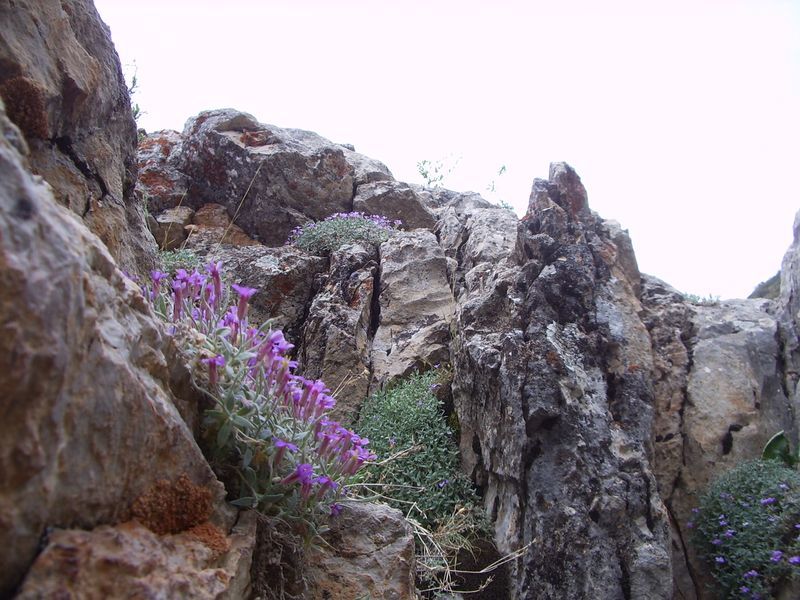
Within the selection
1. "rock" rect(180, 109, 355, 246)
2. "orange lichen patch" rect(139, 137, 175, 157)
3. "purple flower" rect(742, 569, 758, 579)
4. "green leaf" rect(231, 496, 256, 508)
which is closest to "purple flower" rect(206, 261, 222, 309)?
"green leaf" rect(231, 496, 256, 508)

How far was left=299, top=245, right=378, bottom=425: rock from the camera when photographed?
5660mm

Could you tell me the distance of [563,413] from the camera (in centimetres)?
439

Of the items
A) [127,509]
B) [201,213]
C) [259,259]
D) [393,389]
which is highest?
[201,213]

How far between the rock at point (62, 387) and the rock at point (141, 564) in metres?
0.05

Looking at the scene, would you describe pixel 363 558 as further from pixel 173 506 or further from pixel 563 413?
pixel 563 413

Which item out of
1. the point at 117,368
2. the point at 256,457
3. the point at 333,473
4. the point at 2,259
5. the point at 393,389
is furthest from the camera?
the point at 393,389

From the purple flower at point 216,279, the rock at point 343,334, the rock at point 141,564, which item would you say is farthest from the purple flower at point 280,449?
the rock at point 343,334

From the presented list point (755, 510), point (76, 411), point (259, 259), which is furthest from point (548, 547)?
point (259, 259)

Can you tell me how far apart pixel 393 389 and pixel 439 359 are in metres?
0.56

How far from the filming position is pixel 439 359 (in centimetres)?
588

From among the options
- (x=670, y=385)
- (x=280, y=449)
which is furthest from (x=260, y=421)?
(x=670, y=385)

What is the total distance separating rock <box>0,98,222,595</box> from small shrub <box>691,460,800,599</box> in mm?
4130

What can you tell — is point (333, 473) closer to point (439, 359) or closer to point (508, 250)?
point (439, 359)

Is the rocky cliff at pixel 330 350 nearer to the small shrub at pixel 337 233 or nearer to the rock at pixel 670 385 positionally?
the rock at pixel 670 385
